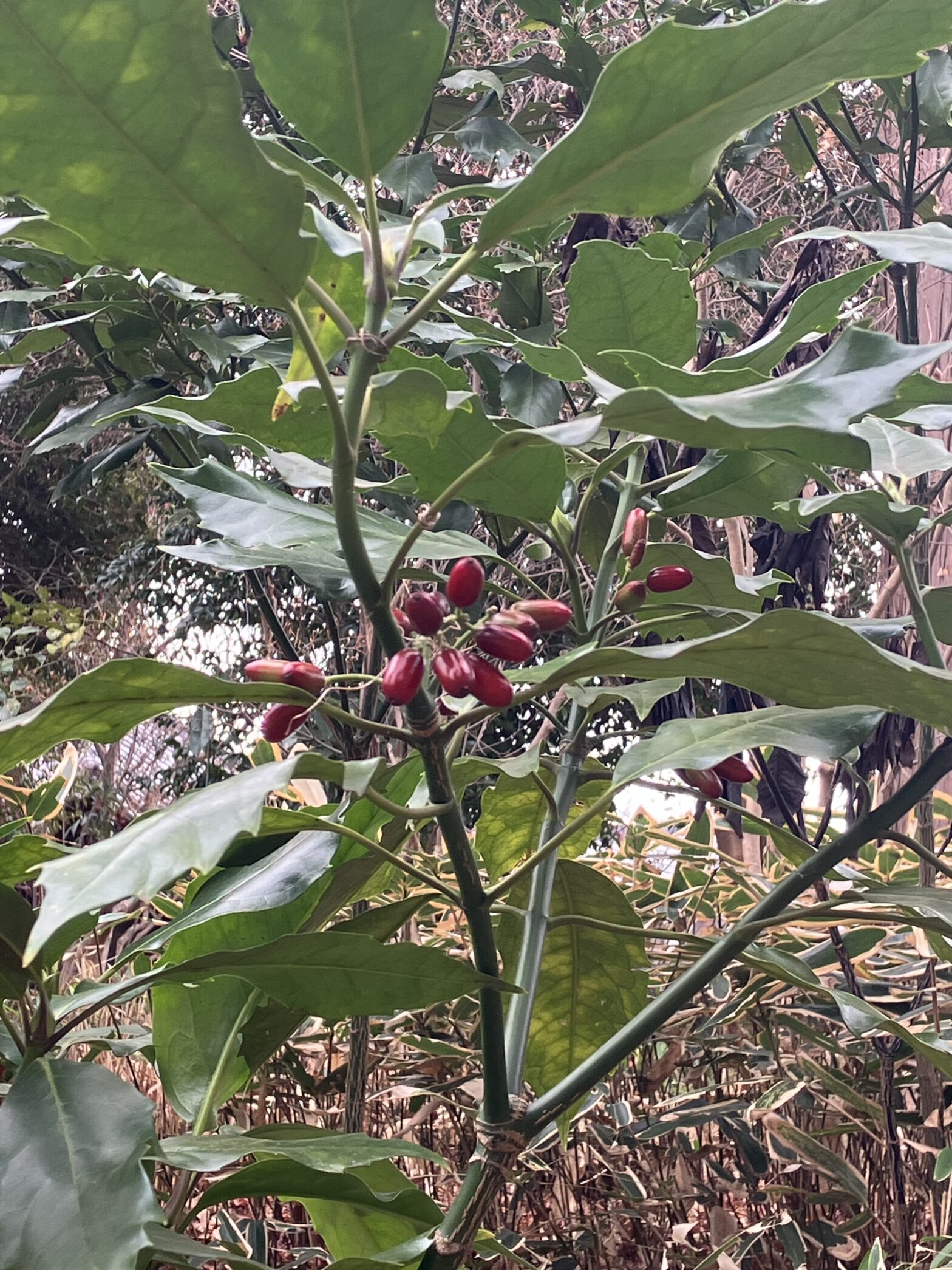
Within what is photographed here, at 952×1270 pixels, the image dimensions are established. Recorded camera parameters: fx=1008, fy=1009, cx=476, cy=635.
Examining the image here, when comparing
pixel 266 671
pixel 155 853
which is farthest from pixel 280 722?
pixel 155 853

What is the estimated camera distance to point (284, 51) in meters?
0.32

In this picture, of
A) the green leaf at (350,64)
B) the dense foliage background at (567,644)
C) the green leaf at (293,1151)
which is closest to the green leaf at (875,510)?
the dense foliage background at (567,644)

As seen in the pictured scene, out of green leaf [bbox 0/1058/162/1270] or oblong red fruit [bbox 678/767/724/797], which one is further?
oblong red fruit [bbox 678/767/724/797]

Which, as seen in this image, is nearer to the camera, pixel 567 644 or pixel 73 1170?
pixel 73 1170

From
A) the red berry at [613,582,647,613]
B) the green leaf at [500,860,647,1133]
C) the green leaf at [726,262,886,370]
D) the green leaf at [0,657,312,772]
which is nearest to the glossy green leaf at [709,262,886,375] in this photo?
the green leaf at [726,262,886,370]

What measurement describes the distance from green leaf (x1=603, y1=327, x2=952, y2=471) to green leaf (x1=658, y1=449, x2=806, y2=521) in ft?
0.59

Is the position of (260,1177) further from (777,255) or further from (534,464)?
(777,255)

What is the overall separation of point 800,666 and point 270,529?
25cm

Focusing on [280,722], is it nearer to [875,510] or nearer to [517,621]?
[517,621]

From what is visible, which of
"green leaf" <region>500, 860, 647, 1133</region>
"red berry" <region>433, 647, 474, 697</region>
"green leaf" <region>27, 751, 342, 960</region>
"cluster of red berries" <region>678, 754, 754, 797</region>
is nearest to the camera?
"green leaf" <region>27, 751, 342, 960</region>

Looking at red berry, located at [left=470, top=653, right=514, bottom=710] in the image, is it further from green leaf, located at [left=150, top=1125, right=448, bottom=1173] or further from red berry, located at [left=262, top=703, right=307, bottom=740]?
green leaf, located at [left=150, top=1125, right=448, bottom=1173]

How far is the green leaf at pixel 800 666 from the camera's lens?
0.30 meters

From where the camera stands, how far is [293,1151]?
41 centimetres

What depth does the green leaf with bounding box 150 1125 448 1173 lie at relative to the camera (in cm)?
40
